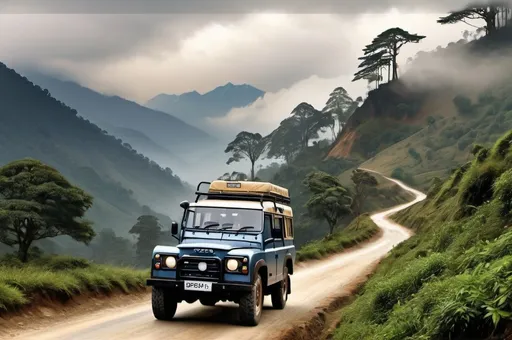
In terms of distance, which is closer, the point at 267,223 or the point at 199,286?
the point at 199,286

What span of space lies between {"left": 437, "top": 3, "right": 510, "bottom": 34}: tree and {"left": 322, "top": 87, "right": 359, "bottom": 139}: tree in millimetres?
39722

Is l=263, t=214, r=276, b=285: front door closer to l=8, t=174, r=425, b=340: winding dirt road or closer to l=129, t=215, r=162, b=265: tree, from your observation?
l=8, t=174, r=425, b=340: winding dirt road

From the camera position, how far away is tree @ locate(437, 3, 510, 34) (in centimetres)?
9812

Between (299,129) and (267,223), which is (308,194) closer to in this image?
(299,129)

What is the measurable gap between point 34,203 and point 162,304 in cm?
1659

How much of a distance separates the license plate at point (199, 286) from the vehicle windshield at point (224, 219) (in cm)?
173

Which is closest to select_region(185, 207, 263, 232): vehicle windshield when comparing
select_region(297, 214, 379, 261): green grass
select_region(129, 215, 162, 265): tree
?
select_region(297, 214, 379, 261): green grass

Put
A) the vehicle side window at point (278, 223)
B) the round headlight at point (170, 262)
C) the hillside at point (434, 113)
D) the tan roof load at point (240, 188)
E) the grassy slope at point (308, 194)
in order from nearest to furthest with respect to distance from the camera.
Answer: the round headlight at point (170, 262) < the vehicle side window at point (278, 223) < the tan roof load at point (240, 188) < the grassy slope at point (308, 194) < the hillside at point (434, 113)

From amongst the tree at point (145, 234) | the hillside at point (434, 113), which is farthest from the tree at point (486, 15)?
the tree at point (145, 234)

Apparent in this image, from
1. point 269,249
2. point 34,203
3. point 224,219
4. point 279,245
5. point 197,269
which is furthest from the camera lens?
point 34,203

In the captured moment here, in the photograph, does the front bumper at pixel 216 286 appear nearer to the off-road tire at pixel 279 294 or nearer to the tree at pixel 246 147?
the off-road tire at pixel 279 294

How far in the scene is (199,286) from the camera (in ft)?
33.0

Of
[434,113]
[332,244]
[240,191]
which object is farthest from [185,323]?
[434,113]

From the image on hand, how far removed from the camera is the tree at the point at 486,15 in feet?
322
